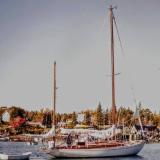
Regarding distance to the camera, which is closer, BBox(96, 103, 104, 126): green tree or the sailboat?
the sailboat

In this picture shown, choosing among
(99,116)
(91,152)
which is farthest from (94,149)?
(99,116)

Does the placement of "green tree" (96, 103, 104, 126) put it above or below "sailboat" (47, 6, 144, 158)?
above

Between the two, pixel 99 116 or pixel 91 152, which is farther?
pixel 99 116

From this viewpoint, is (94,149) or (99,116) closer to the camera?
(94,149)

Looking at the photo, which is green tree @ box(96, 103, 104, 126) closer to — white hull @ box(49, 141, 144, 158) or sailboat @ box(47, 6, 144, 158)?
sailboat @ box(47, 6, 144, 158)

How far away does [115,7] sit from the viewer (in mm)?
66375

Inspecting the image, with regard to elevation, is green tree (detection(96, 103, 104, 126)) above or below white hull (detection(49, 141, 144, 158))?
above

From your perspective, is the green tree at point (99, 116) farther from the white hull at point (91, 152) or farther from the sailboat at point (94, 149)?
the white hull at point (91, 152)

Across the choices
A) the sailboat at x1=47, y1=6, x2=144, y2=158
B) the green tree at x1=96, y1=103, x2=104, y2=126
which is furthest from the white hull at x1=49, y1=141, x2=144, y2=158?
the green tree at x1=96, y1=103, x2=104, y2=126

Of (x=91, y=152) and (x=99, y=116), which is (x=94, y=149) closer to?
(x=91, y=152)

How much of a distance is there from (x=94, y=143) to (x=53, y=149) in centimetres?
581

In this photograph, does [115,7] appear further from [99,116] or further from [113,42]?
[99,116]

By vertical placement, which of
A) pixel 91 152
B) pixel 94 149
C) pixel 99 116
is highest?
pixel 99 116

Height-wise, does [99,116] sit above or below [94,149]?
above
